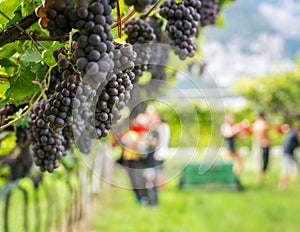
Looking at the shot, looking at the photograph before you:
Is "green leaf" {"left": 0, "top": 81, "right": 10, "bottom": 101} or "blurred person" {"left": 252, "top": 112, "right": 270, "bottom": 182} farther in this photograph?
"blurred person" {"left": 252, "top": 112, "right": 270, "bottom": 182}

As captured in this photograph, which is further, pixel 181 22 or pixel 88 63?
pixel 181 22

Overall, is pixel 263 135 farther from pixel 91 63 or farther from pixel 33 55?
pixel 91 63

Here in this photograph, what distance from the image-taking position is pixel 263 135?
29.4 ft

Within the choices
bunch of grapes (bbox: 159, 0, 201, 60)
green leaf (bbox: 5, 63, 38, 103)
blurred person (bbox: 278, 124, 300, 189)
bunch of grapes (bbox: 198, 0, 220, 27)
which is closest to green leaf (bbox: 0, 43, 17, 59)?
green leaf (bbox: 5, 63, 38, 103)

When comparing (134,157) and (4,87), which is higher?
(4,87)

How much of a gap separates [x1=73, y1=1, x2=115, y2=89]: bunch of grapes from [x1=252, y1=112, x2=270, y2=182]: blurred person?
27.4 feet

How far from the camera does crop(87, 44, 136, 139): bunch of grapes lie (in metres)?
0.69

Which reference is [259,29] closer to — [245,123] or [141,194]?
[245,123]

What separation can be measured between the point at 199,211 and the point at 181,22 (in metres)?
6.03

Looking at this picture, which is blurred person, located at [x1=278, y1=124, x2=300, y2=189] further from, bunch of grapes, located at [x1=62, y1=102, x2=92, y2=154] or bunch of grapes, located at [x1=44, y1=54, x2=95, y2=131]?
bunch of grapes, located at [x1=44, y1=54, x2=95, y2=131]

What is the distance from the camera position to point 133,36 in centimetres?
109

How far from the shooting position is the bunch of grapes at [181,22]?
1.03m

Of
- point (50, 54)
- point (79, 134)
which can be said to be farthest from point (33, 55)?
point (79, 134)

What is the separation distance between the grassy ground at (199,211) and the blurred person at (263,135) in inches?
29.6
